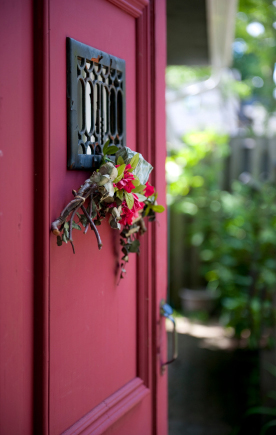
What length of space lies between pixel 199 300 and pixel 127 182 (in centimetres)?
402

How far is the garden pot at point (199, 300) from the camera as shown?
4797mm

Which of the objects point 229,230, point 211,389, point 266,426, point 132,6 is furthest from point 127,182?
point 229,230

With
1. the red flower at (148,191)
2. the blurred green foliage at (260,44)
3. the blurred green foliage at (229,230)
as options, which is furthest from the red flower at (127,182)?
the blurred green foliage at (260,44)

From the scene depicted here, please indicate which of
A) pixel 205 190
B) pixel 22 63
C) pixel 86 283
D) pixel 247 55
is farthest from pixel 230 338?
pixel 247 55

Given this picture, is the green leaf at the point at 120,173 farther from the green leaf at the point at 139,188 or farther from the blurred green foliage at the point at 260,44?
the blurred green foliage at the point at 260,44

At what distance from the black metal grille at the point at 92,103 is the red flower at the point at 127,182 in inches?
3.4

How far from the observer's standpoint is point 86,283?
1022mm

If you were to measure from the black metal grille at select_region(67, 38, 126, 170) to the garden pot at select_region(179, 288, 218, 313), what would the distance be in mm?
3898

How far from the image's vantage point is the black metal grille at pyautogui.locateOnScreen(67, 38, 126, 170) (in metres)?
0.94

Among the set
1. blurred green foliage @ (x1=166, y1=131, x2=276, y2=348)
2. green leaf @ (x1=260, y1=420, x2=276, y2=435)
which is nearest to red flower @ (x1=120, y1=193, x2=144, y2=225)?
green leaf @ (x1=260, y1=420, x2=276, y2=435)

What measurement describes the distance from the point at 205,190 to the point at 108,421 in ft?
12.6

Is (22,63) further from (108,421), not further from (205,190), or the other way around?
(205,190)

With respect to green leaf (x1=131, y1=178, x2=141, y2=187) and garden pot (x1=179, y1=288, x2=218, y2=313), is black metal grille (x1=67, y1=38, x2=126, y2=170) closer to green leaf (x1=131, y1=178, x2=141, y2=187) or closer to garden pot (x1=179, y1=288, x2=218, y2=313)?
green leaf (x1=131, y1=178, x2=141, y2=187)

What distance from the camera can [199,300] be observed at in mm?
4785
